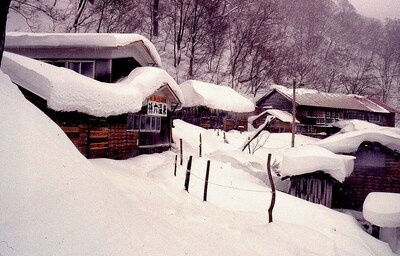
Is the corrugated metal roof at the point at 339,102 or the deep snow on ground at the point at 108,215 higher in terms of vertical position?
the corrugated metal roof at the point at 339,102

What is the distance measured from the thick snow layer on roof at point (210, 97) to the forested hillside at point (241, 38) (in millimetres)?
5438

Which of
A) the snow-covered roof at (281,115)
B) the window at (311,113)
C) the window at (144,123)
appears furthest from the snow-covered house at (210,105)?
the window at (144,123)

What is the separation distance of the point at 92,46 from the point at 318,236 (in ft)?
39.8

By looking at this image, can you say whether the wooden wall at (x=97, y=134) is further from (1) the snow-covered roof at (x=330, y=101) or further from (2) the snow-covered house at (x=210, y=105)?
(1) the snow-covered roof at (x=330, y=101)

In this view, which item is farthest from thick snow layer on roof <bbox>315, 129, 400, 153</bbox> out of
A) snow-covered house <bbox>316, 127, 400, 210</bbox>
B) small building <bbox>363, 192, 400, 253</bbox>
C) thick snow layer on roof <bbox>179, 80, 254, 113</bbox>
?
thick snow layer on roof <bbox>179, 80, 254, 113</bbox>

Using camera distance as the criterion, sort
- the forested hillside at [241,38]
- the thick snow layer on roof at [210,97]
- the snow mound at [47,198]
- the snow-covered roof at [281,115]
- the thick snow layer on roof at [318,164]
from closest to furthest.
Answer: the snow mound at [47,198] < the thick snow layer on roof at [318,164] < the thick snow layer on roof at [210,97] < the forested hillside at [241,38] < the snow-covered roof at [281,115]

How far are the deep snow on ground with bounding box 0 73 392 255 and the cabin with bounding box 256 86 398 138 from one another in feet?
82.4

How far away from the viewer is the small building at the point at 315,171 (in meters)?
12.4

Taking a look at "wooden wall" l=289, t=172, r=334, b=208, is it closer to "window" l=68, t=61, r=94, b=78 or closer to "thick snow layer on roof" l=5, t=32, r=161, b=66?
"thick snow layer on roof" l=5, t=32, r=161, b=66

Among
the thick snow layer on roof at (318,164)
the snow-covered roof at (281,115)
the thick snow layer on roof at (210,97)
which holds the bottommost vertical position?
the thick snow layer on roof at (318,164)

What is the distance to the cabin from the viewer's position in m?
33.2

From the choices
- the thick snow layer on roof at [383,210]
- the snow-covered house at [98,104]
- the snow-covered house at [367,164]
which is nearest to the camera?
the snow-covered house at [98,104]

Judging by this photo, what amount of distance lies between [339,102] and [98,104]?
33384mm

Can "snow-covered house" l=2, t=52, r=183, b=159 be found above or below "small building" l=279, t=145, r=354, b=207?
above
